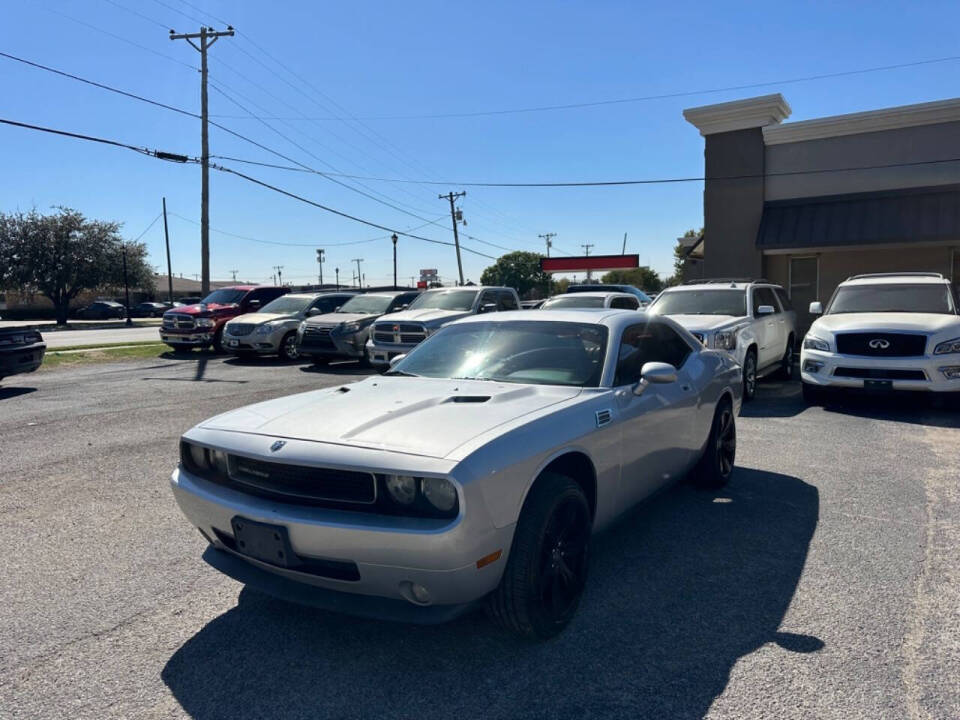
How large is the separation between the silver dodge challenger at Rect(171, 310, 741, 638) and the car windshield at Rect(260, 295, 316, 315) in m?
13.5

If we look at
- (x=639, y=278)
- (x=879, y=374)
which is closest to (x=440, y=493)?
(x=879, y=374)

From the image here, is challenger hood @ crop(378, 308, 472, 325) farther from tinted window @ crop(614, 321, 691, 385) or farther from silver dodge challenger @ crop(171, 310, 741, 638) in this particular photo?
silver dodge challenger @ crop(171, 310, 741, 638)

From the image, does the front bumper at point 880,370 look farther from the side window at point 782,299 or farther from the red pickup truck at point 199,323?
the red pickup truck at point 199,323

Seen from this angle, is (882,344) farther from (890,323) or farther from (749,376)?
(749,376)

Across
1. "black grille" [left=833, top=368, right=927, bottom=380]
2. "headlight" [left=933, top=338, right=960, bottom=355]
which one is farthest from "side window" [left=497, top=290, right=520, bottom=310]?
"headlight" [left=933, top=338, right=960, bottom=355]

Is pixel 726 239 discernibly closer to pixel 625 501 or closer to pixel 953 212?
pixel 953 212

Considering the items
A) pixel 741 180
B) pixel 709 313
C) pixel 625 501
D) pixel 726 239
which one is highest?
pixel 741 180

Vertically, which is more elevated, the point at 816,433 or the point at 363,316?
the point at 363,316

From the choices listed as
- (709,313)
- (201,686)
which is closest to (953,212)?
(709,313)

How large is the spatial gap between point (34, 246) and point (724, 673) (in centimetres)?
5178

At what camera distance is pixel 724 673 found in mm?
2967

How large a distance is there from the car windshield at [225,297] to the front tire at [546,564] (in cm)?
1720

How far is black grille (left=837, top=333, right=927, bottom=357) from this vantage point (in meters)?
8.88

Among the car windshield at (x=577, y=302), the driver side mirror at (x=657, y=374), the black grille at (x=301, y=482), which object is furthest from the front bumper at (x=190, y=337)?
the driver side mirror at (x=657, y=374)
